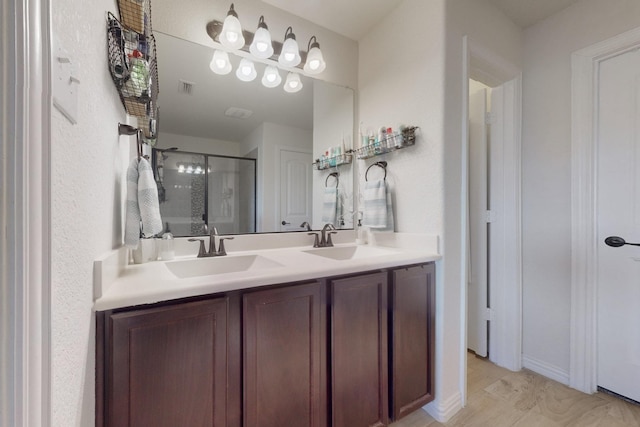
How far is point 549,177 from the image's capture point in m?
1.73

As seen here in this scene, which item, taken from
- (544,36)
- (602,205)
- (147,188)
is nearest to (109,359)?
(147,188)

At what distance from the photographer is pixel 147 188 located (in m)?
0.98

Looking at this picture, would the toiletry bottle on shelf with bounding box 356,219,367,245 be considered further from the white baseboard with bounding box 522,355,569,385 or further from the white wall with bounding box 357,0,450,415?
the white baseboard with bounding box 522,355,569,385

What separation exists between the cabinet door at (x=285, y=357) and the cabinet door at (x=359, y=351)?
0.21ft

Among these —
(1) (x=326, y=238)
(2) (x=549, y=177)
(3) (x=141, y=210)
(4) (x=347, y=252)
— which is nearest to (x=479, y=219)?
(2) (x=549, y=177)

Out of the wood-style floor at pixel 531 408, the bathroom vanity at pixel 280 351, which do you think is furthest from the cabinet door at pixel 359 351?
the wood-style floor at pixel 531 408

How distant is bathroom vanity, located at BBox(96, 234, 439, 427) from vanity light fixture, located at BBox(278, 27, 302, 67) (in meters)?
1.19

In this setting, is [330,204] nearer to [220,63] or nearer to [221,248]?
[221,248]

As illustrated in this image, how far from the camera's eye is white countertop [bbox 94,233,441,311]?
0.73 metres

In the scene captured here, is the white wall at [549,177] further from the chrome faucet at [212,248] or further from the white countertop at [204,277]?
the chrome faucet at [212,248]

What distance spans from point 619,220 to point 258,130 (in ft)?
7.03

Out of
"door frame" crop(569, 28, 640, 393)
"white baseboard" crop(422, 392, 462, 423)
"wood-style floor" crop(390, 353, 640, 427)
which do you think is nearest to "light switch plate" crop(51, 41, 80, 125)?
"wood-style floor" crop(390, 353, 640, 427)

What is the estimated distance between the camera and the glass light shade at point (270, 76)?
5.39ft

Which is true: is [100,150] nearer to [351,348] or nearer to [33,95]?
[33,95]
